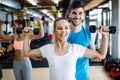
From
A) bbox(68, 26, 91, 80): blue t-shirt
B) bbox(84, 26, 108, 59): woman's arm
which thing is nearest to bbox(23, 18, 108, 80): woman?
bbox(84, 26, 108, 59): woman's arm

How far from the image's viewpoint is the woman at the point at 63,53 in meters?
1.62

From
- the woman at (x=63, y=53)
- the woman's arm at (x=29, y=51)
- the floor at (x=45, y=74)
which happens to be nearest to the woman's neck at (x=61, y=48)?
the woman at (x=63, y=53)

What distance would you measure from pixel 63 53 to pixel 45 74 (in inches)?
164

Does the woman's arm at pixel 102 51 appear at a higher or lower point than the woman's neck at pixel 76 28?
lower

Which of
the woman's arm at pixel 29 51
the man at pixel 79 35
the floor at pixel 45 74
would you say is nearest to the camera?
the woman's arm at pixel 29 51

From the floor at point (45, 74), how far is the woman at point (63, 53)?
371cm

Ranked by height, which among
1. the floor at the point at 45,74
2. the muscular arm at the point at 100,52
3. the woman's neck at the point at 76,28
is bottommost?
the floor at the point at 45,74

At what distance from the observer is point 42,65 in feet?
22.3

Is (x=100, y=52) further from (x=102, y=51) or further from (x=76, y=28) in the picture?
(x=76, y=28)

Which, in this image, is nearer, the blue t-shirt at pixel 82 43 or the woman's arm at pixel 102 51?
the woman's arm at pixel 102 51

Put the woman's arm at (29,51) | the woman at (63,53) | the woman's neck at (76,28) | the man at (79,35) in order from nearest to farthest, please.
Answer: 1. the woman at (63,53)
2. the woman's arm at (29,51)
3. the man at (79,35)
4. the woman's neck at (76,28)

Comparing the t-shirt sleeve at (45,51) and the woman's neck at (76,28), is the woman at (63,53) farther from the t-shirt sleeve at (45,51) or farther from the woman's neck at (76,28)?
the woman's neck at (76,28)

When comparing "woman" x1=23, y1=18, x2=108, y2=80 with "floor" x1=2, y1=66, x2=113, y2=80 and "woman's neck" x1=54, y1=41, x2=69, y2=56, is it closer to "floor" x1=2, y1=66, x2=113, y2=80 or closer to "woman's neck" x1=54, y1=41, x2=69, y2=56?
"woman's neck" x1=54, y1=41, x2=69, y2=56

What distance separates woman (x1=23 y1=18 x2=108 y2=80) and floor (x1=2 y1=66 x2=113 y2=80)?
371 centimetres
